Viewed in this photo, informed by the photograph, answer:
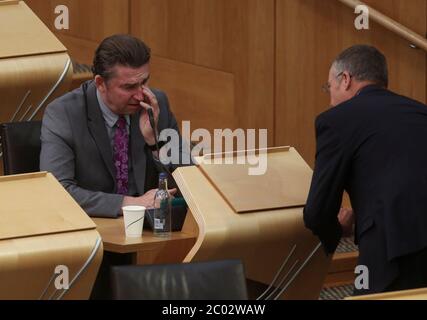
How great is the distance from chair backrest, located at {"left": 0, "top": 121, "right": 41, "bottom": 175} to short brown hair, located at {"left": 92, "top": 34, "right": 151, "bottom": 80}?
0.38 meters

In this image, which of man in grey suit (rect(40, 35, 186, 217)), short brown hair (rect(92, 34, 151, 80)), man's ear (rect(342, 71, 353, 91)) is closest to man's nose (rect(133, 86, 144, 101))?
man in grey suit (rect(40, 35, 186, 217))

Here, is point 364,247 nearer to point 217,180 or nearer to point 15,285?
point 217,180

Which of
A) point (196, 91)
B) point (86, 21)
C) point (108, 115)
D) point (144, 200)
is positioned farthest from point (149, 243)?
point (196, 91)

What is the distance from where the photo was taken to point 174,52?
20.8 feet

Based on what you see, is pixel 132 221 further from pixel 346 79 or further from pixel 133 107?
pixel 346 79

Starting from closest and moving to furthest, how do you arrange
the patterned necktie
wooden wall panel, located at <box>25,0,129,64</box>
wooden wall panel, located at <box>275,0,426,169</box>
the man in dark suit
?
the man in dark suit → the patterned necktie → wooden wall panel, located at <box>25,0,129,64</box> → wooden wall panel, located at <box>275,0,426,169</box>

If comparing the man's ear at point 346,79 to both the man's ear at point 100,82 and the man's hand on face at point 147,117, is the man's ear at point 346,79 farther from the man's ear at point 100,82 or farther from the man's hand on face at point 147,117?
the man's ear at point 100,82

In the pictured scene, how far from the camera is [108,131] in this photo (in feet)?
15.1

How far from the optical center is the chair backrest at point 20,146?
14.7ft

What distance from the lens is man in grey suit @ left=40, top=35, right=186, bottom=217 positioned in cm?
446

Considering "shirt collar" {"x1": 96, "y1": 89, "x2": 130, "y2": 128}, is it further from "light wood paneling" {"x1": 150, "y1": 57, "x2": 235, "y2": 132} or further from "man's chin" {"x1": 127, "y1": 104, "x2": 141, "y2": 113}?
"light wood paneling" {"x1": 150, "y1": 57, "x2": 235, "y2": 132}

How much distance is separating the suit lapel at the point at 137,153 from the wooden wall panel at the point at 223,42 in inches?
65.0

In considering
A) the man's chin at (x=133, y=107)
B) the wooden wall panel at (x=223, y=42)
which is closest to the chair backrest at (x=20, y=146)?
the man's chin at (x=133, y=107)

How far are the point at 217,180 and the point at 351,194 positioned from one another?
0.51m
